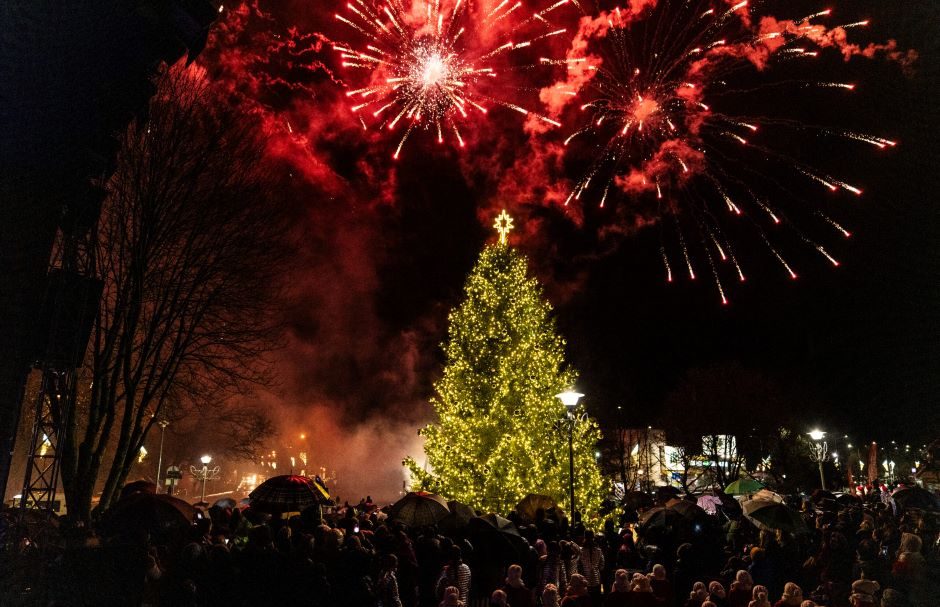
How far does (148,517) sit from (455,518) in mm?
6485

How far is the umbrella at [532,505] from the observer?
1811 centimetres

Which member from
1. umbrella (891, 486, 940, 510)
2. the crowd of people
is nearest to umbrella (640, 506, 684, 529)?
the crowd of people

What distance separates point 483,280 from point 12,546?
16.6 meters

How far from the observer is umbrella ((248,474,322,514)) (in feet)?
48.8

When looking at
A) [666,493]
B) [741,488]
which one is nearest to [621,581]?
[741,488]

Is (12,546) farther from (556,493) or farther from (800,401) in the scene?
(800,401)

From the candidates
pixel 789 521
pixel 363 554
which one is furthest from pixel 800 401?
pixel 363 554

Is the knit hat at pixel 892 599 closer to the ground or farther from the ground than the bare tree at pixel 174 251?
closer to the ground

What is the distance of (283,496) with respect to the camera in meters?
14.9

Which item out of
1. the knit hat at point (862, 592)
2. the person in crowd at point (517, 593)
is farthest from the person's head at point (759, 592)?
the person in crowd at point (517, 593)

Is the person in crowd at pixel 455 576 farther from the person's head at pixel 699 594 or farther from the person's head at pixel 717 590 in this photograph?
the person's head at pixel 717 590

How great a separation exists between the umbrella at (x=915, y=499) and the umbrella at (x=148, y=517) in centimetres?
2413

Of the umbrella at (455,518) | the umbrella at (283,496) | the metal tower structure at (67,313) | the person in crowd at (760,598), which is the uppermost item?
the metal tower structure at (67,313)

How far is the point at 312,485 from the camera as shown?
15.8 m
